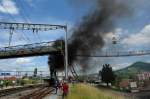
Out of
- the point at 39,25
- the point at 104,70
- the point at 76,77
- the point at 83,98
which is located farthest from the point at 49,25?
the point at 104,70

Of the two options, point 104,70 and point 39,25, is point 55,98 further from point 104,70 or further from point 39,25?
point 104,70

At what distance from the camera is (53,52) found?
6344 cm

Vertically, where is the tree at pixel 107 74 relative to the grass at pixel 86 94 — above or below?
above

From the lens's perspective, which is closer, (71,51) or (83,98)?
(83,98)

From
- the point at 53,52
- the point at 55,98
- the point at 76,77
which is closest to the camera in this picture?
Result: the point at 55,98

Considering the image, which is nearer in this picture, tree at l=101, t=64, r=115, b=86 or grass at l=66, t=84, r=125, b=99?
grass at l=66, t=84, r=125, b=99

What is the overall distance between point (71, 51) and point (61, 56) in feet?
12.6

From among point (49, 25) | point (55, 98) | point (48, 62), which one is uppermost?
point (49, 25)

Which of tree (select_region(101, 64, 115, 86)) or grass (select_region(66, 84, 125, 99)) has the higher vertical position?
tree (select_region(101, 64, 115, 86))

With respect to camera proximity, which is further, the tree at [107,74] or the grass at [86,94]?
the tree at [107,74]

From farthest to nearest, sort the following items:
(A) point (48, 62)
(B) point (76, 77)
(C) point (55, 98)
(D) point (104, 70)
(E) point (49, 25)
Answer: (D) point (104, 70), (B) point (76, 77), (A) point (48, 62), (E) point (49, 25), (C) point (55, 98)

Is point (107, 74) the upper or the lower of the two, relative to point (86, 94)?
upper

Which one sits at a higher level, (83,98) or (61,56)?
(61,56)

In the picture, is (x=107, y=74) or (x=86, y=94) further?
(x=107, y=74)
